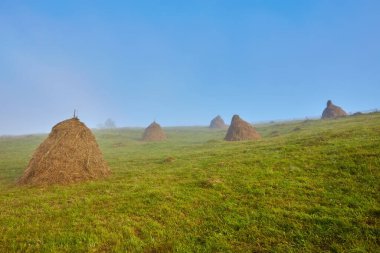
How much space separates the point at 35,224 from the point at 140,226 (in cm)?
500

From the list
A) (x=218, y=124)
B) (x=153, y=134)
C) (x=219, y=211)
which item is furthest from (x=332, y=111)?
(x=219, y=211)

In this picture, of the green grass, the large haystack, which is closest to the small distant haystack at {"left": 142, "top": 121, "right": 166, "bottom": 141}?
the large haystack

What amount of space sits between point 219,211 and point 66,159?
47.1 feet

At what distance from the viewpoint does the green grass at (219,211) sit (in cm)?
1017

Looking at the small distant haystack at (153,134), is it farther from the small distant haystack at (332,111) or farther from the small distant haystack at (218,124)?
the small distant haystack at (332,111)

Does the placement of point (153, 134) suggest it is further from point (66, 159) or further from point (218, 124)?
point (66, 159)

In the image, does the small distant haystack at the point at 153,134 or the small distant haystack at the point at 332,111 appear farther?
the small distant haystack at the point at 332,111

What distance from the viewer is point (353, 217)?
10906mm

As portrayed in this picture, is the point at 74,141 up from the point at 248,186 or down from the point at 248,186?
up

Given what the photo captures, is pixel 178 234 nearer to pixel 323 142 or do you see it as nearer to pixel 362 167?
pixel 362 167

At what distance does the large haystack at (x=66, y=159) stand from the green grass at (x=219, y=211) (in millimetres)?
1664

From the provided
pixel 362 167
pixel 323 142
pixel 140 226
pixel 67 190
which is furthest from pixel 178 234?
pixel 323 142

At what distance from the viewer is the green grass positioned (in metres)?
10.2

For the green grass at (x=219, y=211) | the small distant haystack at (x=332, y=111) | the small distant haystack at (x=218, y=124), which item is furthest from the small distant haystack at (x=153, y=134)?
the green grass at (x=219, y=211)
